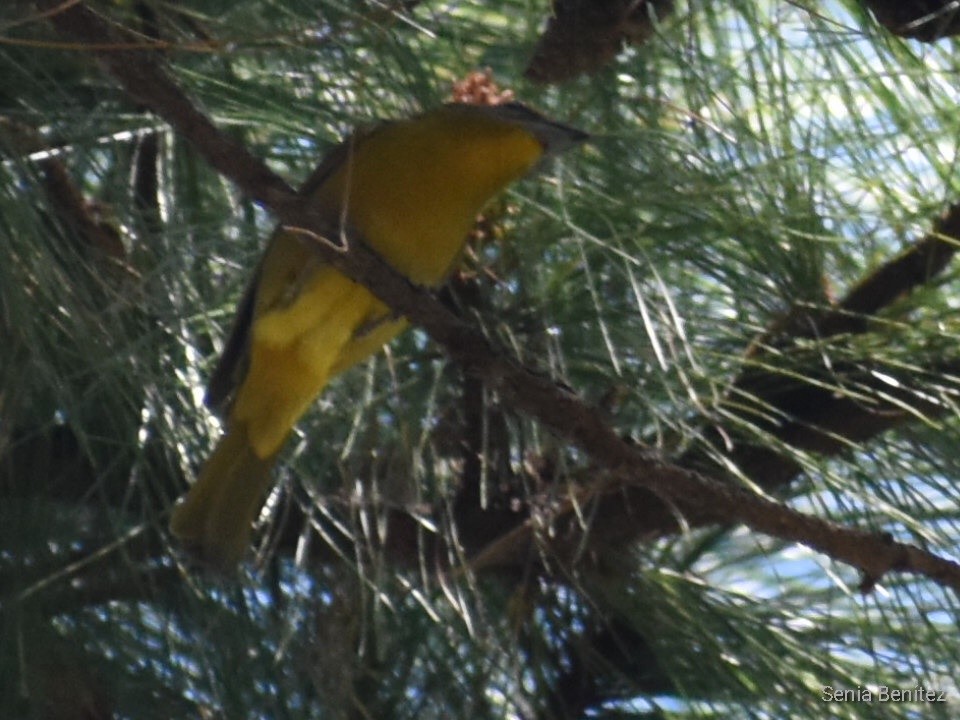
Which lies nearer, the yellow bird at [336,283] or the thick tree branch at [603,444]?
the thick tree branch at [603,444]

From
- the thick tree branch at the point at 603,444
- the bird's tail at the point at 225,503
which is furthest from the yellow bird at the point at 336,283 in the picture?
the thick tree branch at the point at 603,444

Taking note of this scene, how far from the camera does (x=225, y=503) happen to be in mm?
1453

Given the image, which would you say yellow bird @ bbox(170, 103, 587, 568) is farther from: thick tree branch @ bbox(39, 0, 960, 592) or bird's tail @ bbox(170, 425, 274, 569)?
thick tree branch @ bbox(39, 0, 960, 592)

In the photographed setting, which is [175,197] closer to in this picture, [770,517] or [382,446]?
[382,446]

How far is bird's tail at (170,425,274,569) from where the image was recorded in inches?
56.0

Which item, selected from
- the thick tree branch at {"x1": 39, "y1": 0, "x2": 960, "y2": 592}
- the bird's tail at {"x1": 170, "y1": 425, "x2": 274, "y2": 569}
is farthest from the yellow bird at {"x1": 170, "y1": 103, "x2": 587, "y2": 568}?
the thick tree branch at {"x1": 39, "y1": 0, "x2": 960, "y2": 592}

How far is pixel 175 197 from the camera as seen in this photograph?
1.48 m

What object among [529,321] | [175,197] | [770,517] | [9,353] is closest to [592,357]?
[529,321]

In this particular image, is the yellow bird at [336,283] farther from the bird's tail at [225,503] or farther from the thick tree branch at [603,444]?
the thick tree branch at [603,444]

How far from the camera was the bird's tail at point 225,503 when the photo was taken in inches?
56.0

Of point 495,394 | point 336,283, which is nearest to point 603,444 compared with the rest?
point 495,394

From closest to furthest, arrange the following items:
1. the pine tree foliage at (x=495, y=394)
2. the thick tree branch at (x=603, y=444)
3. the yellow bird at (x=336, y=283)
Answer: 1. the thick tree branch at (x=603, y=444)
2. the pine tree foliage at (x=495, y=394)
3. the yellow bird at (x=336, y=283)

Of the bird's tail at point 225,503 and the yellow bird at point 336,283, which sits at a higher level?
the yellow bird at point 336,283

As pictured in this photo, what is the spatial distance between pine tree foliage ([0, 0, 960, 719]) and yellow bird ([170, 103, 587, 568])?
0.11 ft
